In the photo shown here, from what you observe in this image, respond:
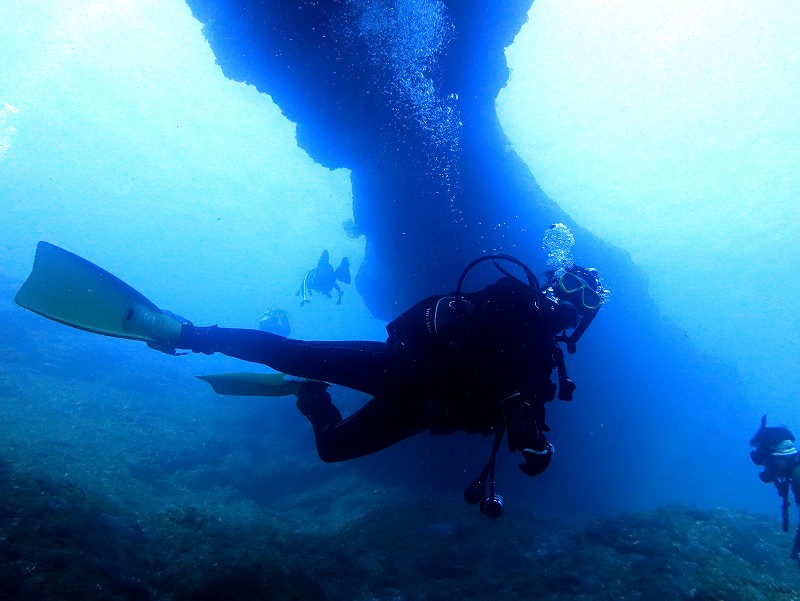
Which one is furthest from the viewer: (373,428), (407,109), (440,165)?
(440,165)

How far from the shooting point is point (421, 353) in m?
3.66

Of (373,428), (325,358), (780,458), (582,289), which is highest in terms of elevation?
(780,458)

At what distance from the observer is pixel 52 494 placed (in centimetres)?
549

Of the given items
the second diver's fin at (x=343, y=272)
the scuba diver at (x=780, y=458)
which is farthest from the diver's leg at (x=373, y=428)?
the second diver's fin at (x=343, y=272)

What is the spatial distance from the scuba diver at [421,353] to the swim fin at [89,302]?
0.01 metres

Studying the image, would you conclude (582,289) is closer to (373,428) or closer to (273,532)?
(373,428)

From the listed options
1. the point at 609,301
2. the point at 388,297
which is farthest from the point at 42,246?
the point at 609,301

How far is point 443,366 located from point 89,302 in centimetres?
417

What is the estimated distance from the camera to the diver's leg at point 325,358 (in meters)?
3.98

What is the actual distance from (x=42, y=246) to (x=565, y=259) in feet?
53.2

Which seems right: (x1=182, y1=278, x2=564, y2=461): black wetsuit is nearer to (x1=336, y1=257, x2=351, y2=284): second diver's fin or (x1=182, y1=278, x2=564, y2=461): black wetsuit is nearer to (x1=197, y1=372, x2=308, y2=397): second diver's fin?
(x1=197, y1=372, x2=308, y2=397): second diver's fin

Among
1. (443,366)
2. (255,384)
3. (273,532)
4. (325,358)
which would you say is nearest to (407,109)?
(255,384)

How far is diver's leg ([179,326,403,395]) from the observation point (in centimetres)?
398

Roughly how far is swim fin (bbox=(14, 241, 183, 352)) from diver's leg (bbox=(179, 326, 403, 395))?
0.86 meters
